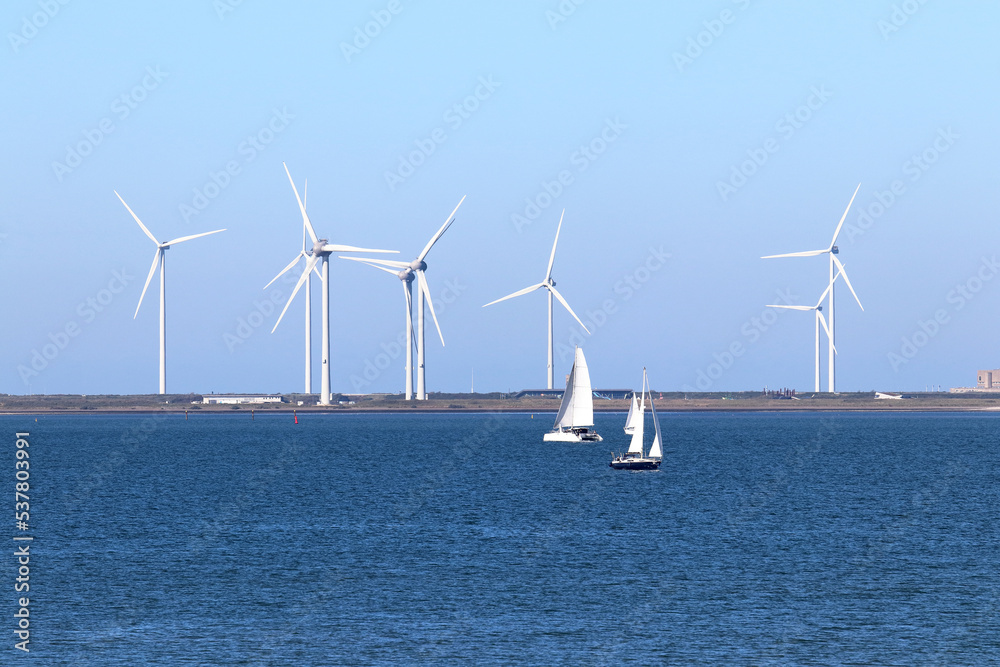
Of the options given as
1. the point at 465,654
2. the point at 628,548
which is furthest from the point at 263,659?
the point at 628,548

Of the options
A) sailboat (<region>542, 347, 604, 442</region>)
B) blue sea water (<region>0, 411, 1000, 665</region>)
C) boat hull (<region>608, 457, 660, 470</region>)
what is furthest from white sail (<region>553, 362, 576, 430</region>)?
blue sea water (<region>0, 411, 1000, 665</region>)

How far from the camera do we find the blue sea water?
5016cm

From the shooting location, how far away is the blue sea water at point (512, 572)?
50156 mm

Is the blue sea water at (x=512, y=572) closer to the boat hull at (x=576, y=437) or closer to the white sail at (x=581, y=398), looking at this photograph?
the white sail at (x=581, y=398)

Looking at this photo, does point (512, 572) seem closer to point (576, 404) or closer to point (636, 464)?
point (636, 464)

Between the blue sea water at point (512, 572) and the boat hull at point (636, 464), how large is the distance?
7545 millimetres

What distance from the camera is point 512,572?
2685 inches

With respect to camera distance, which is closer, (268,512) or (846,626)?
(846,626)

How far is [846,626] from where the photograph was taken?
53.8 metres

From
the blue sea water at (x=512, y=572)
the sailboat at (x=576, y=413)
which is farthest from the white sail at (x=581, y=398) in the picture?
the blue sea water at (x=512, y=572)

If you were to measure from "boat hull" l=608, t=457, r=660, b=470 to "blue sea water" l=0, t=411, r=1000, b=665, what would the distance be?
24.8ft

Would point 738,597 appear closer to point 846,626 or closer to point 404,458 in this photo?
point 846,626

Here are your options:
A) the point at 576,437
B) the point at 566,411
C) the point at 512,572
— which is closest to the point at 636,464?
the point at 576,437

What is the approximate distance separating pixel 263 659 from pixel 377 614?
9.30 metres
